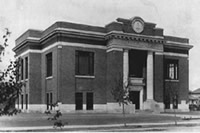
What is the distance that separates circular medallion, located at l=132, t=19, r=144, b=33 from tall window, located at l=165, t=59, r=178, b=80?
7.79 m

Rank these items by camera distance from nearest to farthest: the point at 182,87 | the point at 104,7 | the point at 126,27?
the point at 104,7, the point at 126,27, the point at 182,87

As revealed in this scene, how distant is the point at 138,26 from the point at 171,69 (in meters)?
9.73

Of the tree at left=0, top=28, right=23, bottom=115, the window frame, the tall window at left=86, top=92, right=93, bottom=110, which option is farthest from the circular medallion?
the tree at left=0, top=28, right=23, bottom=115

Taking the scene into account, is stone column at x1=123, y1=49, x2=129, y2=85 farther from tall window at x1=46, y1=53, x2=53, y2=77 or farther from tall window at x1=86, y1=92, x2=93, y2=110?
tall window at x1=46, y1=53, x2=53, y2=77

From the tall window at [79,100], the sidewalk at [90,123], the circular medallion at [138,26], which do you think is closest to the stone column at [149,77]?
the circular medallion at [138,26]

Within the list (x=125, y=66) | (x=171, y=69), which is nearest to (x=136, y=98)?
(x=125, y=66)

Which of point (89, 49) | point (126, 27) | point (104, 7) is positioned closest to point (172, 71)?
point (126, 27)

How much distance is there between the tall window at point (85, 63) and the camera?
34062 millimetres

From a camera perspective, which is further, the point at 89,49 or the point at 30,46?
the point at 30,46

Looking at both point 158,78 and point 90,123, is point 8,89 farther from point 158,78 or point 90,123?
point 158,78

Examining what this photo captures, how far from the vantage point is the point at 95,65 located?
34.4 m

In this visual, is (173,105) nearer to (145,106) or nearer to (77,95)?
(145,106)

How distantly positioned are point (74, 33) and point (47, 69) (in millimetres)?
6500

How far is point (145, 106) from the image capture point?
1411 inches
